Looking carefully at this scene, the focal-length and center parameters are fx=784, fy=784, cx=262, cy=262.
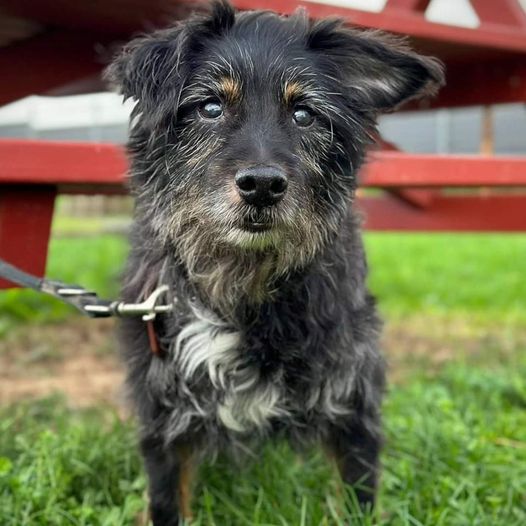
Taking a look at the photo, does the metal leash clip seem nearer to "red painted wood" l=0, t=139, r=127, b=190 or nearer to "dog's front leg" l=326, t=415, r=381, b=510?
"red painted wood" l=0, t=139, r=127, b=190

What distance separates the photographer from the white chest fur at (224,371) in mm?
2480

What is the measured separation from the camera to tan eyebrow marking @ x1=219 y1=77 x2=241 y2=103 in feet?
7.59

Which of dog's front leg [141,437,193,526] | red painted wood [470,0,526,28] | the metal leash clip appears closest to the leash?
the metal leash clip

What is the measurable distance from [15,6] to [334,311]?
1.66 m

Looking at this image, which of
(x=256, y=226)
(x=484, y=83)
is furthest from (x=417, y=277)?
(x=256, y=226)

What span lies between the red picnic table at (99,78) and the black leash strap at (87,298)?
→ 126mm

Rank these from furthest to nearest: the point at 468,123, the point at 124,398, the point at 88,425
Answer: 1. the point at 468,123
2. the point at 88,425
3. the point at 124,398

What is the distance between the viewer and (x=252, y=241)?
7.50 ft

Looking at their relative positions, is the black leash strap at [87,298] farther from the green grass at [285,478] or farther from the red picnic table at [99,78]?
the green grass at [285,478]

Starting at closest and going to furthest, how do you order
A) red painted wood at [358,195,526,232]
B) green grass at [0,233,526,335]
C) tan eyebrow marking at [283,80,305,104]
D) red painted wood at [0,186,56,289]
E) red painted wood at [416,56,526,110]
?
tan eyebrow marking at [283,80,305,104]
red painted wood at [0,186,56,289]
red painted wood at [416,56,526,110]
red painted wood at [358,195,526,232]
green grass at [0,233,526,335]

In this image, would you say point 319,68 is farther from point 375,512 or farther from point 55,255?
point 55,255

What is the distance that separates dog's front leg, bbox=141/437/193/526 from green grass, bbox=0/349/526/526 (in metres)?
0.09

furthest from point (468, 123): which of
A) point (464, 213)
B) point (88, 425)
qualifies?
point (88, 425)

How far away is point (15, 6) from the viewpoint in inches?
116
